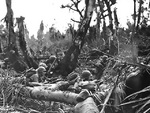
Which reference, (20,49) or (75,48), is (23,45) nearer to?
(20,49)

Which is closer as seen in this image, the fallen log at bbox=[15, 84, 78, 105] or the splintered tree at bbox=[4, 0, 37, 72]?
the fallen log at bbox=[15, 84, 78, 105]

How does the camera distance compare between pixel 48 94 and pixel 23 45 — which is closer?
pixel 48 94

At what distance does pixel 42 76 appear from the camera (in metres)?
4.60

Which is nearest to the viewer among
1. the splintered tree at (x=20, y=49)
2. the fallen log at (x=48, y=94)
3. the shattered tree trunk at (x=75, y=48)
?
the fallen log at (x=48, y=94)

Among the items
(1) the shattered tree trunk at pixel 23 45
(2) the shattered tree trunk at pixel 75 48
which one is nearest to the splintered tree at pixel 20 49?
(1) the shattered tree trunk at pixel 23 45

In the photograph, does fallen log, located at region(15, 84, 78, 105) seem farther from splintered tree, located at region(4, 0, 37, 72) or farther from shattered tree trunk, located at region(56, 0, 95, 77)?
splintered tree, located at region(4, 0, 37, 72)

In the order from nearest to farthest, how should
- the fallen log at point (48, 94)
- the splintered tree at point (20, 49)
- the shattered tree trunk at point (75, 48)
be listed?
the fallen log at point (48, 94), the shattered tree trunk at point (75, 48), the splintered tree at point (20, 49)

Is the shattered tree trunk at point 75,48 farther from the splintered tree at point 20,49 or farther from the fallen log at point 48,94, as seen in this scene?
the fallen log at point 48,94

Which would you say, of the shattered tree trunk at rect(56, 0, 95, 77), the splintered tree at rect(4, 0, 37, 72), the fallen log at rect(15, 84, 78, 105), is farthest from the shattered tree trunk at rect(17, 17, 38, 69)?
the fallen log at rect(15, 84, 78, 105)

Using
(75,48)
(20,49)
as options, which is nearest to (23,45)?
(20,49)

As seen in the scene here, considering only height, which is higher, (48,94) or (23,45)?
(23,45)

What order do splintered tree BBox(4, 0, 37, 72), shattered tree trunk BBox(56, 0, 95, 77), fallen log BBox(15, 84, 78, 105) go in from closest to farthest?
fallen log BBox(15, 84, 78, 105) < shattered tree trunk BBox(56, 0, 95, 77) < splintered tree BBox(4, 0, 37, 72)

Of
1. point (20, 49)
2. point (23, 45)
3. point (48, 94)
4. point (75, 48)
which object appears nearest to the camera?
point (48, 94)

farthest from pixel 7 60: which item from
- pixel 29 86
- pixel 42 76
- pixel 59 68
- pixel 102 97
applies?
pixel 102 97
